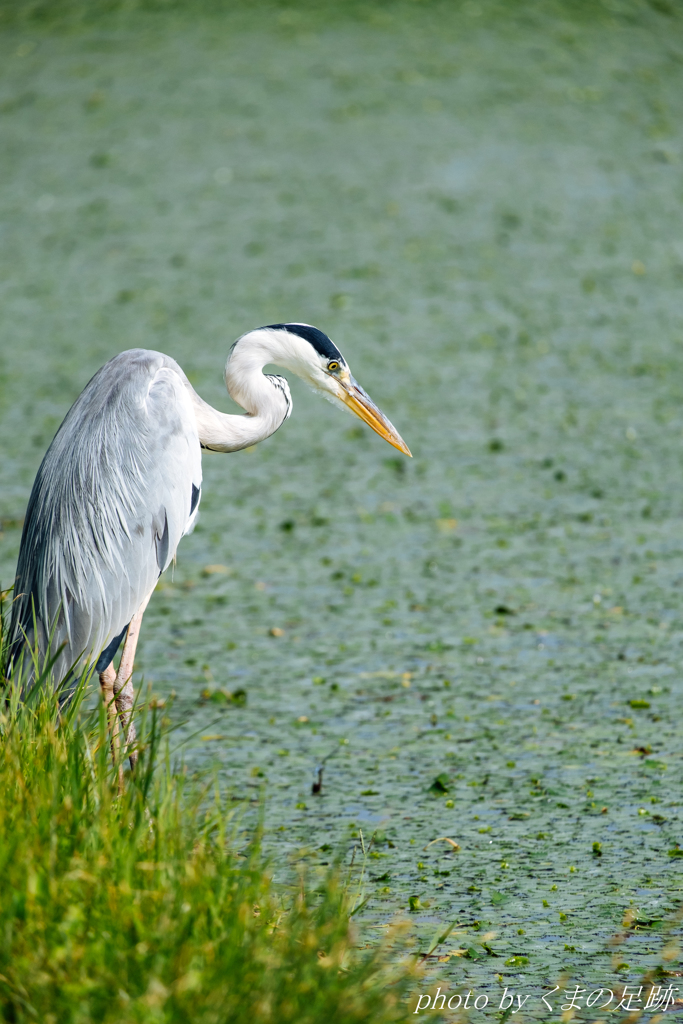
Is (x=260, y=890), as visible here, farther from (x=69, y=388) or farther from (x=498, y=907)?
(x=69, y=388)

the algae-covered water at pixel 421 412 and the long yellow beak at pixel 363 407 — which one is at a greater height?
the long yellow beak at pixel 363 407

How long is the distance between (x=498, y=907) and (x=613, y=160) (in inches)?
397

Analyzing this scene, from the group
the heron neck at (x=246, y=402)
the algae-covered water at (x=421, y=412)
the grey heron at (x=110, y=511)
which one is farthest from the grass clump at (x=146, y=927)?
the heron neck at (x=246, y=402)

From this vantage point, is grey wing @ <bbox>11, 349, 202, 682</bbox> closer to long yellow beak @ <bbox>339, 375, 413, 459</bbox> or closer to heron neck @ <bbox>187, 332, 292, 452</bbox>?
heron neck @ <bbox>187, 332, 292, 452</bbox>

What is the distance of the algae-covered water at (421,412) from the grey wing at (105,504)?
20.4 inches

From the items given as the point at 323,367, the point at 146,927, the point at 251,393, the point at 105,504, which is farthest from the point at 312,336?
the point at 146,927

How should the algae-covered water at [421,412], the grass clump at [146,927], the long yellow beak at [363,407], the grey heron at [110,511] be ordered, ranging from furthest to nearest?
the long yellow beak at [363,407] → the algae-covered water at [421,412] → the grey heron at [110,511] → the grass clump at [146,927]

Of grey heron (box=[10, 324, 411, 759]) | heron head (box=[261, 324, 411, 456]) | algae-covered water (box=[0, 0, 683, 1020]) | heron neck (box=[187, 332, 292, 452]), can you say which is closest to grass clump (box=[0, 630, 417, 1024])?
algae-covered water (box=[0, 0, 683, 1020])

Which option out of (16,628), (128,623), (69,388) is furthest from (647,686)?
(69,388)

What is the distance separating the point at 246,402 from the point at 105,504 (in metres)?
0.50

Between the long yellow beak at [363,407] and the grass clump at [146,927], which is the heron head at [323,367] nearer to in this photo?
the long yellow beak at [363,407]

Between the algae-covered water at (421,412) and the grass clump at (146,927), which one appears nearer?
the grass clump at (146,927)

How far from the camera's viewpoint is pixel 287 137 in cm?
1248

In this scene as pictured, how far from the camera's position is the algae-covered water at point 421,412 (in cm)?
361
